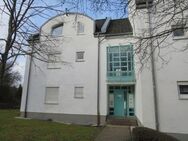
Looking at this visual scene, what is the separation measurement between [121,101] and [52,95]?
6.50 m

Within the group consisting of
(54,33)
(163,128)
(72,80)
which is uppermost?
(54,33)

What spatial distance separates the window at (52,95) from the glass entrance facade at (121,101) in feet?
16.4

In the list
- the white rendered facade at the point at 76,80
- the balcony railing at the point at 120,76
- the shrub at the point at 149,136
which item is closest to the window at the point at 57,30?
the white rendered facade at the point at 76,80

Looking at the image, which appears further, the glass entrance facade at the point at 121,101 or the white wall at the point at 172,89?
the glass entrance facade at the point at 121,101

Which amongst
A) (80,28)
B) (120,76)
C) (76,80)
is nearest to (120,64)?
(120,76)

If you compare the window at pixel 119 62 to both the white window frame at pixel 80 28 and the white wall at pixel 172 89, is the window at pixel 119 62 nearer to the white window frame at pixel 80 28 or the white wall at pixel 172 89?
the white window frame at pixel 80 28

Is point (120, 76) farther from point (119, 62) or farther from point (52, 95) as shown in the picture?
point (52, 95)

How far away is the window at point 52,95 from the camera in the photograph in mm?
18984

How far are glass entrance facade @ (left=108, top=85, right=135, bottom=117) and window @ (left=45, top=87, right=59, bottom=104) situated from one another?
499 cm

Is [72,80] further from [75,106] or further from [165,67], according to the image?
[165,67]

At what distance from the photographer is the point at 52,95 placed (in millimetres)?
19094

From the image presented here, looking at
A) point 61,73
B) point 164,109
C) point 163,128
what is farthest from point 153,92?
point 61,73

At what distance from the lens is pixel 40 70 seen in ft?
65.6

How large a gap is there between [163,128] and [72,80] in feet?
30.1
